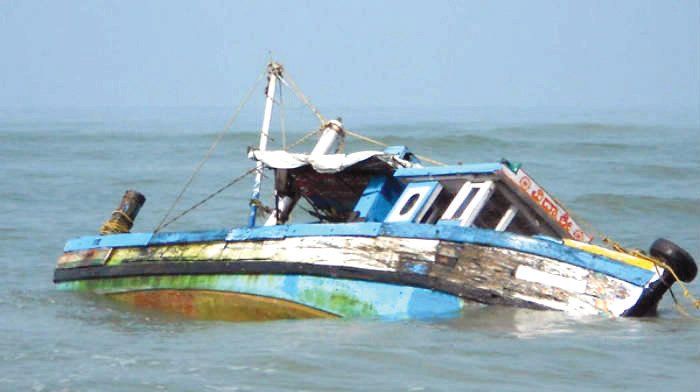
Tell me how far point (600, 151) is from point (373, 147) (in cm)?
658

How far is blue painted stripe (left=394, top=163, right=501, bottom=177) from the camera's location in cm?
1183

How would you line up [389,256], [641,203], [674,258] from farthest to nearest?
1. [641,203]
2. [389,256]
3. [674,258]

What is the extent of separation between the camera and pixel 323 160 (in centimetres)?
1262

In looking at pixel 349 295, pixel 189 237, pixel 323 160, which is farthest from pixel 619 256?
pixel 189 237

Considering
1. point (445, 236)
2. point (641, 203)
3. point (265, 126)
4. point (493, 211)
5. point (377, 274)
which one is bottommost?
point (377, 274)

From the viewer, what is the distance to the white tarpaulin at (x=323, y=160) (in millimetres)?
12391

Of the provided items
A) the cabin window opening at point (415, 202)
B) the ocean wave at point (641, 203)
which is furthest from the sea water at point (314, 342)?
the cabin window opening at point (415, 202)

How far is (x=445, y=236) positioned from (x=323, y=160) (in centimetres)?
167

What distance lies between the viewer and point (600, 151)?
3609 cm

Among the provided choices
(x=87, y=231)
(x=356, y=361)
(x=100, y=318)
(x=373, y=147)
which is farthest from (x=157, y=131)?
(x=356, y=361)

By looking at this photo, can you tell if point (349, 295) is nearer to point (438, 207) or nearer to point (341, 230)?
point (341, 230)

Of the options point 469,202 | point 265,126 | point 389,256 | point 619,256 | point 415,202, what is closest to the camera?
point 619,256

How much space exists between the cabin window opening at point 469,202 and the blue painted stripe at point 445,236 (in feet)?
0.97

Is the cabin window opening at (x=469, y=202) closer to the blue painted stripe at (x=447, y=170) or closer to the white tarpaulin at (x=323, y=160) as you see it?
the blue painted stripe at (x=447, y=170)
